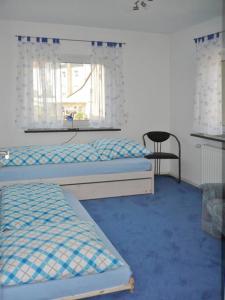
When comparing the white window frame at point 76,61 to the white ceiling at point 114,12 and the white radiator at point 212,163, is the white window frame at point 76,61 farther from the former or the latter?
the white radiator at point 212,163

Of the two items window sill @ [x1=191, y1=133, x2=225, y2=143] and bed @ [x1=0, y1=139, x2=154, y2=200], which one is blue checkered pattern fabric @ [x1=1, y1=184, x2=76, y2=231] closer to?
bed @ [x1=0, y1=139, x2=154, y2=200]

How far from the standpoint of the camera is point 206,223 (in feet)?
10.8

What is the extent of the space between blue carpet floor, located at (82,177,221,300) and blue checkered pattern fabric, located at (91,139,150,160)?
59cm

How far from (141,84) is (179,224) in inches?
107

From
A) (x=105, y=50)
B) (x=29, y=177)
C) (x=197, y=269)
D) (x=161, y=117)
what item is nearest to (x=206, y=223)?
(x=197, y=269)

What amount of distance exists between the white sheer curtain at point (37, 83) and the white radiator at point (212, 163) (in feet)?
7.31

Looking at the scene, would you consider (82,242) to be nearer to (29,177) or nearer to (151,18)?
(29,177)

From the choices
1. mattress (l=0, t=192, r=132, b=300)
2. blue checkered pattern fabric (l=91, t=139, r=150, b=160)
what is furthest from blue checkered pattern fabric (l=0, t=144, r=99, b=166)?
mattress (l=0, t=192, r=132, b=300)

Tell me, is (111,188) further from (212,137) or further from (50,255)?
(50,255)

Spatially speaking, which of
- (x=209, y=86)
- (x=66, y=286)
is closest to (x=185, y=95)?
(x=209, y=86)

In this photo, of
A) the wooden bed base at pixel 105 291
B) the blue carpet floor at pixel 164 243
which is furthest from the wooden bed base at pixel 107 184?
the wooden bed base at pixel 105 291

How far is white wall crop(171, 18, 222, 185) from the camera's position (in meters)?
5.03

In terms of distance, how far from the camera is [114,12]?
4223 millimetres

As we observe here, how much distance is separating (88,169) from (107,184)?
0.33m
